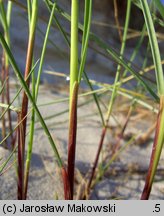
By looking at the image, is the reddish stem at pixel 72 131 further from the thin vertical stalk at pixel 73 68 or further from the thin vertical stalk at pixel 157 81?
the thin vertical stalk at pixel 157 81

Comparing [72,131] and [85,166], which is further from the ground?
[85,166]

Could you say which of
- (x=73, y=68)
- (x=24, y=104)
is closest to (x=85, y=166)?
(x=24, y=104)

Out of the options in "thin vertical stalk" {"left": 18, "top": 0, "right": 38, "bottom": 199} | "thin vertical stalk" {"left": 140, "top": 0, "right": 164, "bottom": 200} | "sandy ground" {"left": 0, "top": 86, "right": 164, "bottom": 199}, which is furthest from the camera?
"sandy ground" {"left": 0, "top": 86, "right": 164, "bottom": 199}

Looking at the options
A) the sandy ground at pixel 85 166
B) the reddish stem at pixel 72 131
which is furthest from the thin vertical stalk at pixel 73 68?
the sandy ground at pixel 85 166

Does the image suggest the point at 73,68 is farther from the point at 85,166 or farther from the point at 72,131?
the point at 85,166

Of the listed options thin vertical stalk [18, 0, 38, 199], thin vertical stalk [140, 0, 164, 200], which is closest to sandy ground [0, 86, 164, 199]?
thin vertical stalk [18, 0, 38, 199]

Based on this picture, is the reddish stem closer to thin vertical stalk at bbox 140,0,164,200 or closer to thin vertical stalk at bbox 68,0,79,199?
thin vertical stalk at bbox 68,0,79,199

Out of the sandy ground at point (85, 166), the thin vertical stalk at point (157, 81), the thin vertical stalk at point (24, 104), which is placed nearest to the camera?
the thin vertical stalk at point (157, 81)

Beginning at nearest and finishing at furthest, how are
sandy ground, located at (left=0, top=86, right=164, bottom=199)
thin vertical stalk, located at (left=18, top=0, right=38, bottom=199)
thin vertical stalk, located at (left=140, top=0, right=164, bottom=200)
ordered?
thin vertical stalk, located at (left=140, top=0, right=164, bottom=200) → thin vertical stalk, located at (left=18, top=0, right=38, bottom=199) → sandy ground, located at (left=0, top=86, right=164, bottom=199)

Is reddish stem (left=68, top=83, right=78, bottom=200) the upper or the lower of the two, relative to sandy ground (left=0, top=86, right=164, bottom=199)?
lower
